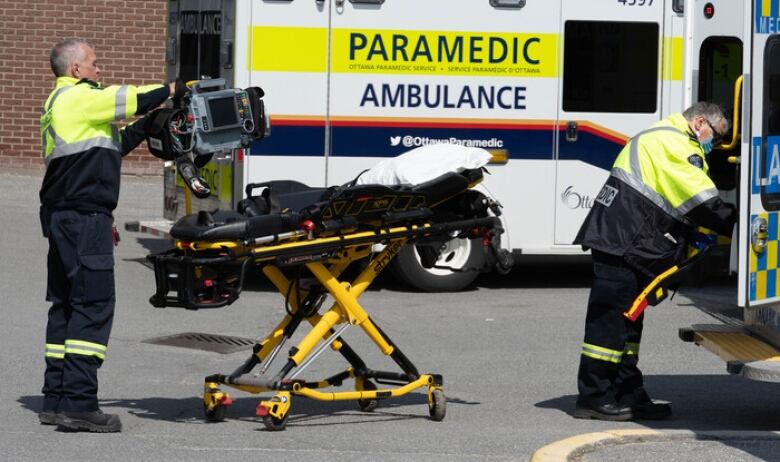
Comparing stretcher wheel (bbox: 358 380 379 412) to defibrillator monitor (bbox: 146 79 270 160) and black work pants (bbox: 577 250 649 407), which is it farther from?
defibrillator monitor (bbox: 146 79 270 160)

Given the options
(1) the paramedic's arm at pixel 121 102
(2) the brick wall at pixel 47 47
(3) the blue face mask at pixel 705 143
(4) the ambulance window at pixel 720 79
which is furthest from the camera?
(2) the brick wall at pixel 47 47

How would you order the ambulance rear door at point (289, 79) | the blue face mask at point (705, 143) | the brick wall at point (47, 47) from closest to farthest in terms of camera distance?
the blue face mask at point (705, 143)
the ambulance rear door at point (289, 79)
the brick wall at point (47, 47)

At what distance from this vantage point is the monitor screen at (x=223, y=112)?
25.2ft

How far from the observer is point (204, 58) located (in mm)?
13258

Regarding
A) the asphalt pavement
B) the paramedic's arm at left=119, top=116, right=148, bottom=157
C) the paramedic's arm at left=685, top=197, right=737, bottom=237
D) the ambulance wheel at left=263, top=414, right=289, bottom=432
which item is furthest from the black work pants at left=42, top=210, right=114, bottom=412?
the paramedic's arm at left=685, top=197, right=737, bottom=237

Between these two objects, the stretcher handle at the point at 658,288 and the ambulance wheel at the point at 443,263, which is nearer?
the stretcher handle at the point at 658,288

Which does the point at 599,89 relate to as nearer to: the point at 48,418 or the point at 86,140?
the point at 86,140

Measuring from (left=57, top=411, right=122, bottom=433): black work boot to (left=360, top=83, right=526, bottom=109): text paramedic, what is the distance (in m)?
5.43

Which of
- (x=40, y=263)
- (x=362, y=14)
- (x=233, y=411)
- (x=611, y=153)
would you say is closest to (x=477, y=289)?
(x=611, y=153)

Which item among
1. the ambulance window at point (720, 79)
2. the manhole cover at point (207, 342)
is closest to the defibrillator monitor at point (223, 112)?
the manhole cover at point (207, 342)

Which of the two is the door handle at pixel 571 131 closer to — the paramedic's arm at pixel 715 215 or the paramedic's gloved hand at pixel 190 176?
the paramedic's arm at pixel 715 215

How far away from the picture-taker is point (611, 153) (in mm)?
13008

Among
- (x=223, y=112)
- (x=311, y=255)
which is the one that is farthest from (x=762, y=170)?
(x=223, y=112)

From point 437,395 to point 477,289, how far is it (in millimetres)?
5295
